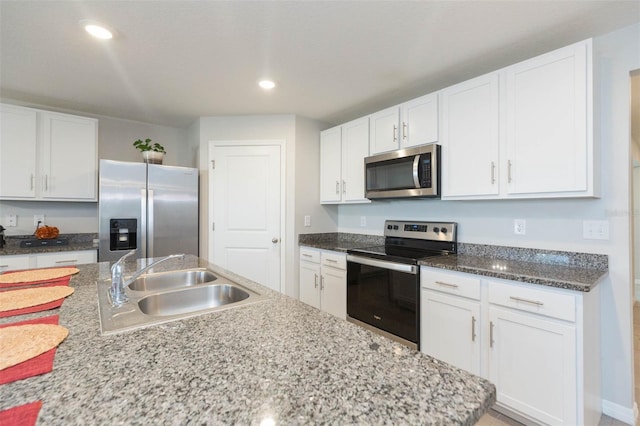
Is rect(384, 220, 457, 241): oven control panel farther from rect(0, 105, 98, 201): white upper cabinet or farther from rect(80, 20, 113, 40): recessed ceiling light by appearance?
rect(0, 105, 98, 201): white upper cabinet

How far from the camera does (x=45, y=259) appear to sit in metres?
2.65

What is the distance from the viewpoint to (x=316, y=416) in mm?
526

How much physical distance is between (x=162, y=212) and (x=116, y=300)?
209 centimetres

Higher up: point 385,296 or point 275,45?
point 275,45

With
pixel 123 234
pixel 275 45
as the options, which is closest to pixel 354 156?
pixel 275 45

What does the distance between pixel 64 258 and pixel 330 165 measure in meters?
2.66

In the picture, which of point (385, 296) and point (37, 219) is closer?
point (385, 296)

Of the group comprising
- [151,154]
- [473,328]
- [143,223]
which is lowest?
[473,328]

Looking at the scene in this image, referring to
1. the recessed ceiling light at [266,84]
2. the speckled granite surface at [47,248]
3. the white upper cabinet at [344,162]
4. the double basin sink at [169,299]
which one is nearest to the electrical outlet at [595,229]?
the white upper cabinet at [344,162]

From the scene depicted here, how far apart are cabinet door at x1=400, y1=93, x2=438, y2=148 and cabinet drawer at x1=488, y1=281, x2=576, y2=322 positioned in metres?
1.19

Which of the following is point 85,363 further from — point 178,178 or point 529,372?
point 178,178

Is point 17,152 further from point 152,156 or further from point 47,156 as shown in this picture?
point 152,156

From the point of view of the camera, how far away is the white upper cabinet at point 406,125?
2.38 m

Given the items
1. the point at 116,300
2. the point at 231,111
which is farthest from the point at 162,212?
the point at 116,300
